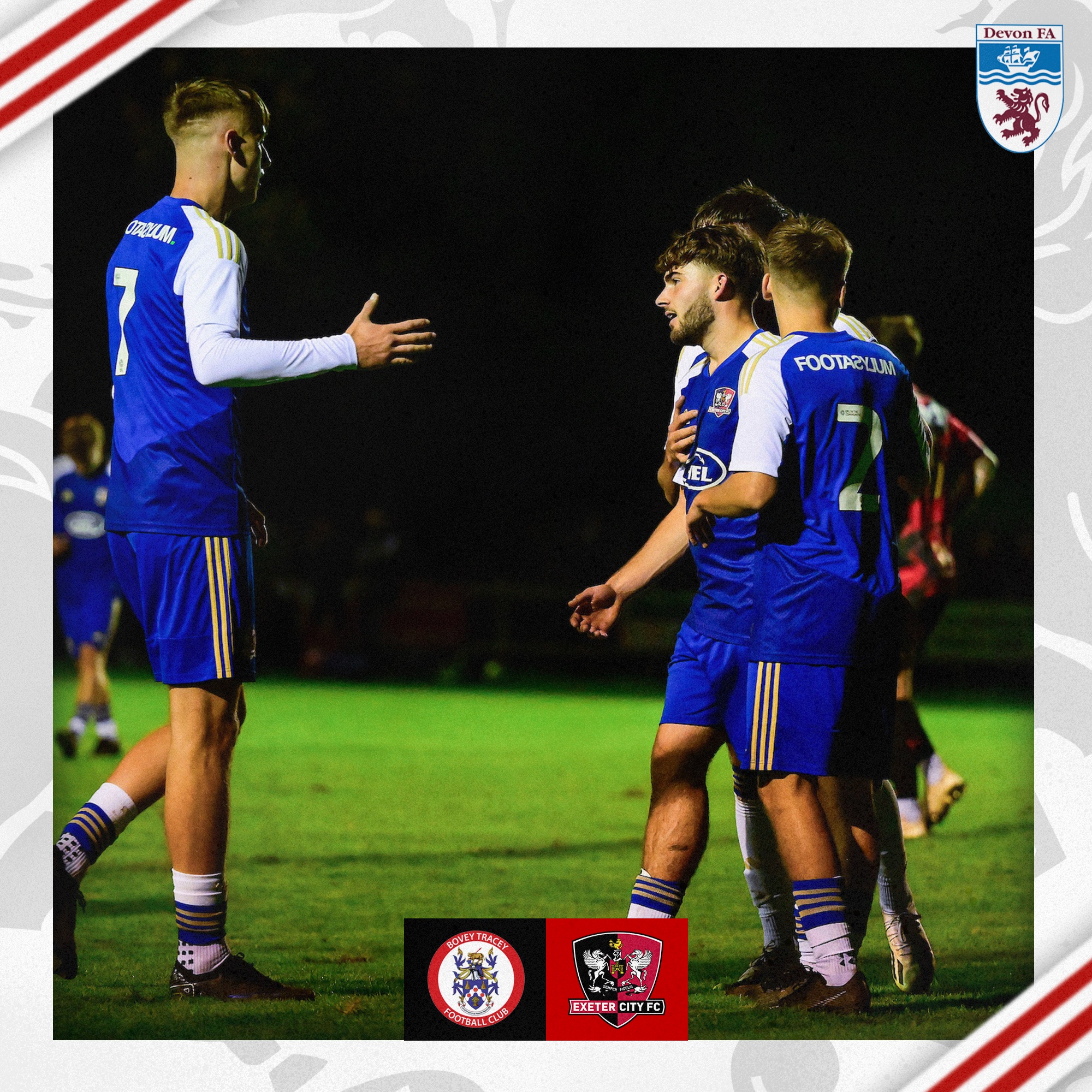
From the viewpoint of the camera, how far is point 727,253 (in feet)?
12.8

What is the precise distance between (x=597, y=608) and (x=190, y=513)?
120 cm

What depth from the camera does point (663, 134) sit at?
393 centimetres

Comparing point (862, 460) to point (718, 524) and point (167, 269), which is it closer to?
point (718, 524)

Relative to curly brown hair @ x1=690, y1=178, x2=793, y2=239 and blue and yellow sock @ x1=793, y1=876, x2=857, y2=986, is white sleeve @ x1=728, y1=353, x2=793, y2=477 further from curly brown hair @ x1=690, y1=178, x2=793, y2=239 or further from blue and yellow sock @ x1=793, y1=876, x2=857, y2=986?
blue and yellow sock @ x1=793, y1=876, x2=857, y2=986

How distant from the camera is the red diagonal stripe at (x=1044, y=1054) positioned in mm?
3643

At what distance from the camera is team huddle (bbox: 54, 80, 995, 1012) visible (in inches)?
147

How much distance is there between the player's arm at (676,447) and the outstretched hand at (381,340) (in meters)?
0.76

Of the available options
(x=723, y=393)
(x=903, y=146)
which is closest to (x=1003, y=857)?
(x=723, y=393)

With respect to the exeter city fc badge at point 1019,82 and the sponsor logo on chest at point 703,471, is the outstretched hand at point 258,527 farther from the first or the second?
the exeter city fc badge at point 1019,82

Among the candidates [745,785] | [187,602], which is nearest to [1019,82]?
[745,785]

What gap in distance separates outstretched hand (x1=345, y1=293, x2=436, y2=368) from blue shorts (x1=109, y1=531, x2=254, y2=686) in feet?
2.13

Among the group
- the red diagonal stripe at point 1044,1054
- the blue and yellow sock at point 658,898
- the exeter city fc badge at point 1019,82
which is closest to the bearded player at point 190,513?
the blue and yellow sock at point 658,898

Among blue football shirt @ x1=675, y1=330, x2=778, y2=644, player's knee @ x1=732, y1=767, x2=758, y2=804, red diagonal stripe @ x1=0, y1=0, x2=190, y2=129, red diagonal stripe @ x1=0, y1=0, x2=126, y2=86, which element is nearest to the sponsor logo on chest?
blue football shirt @ x1=675, y1=330, x2=778, y2=644

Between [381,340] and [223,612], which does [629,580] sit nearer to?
[381,340]
